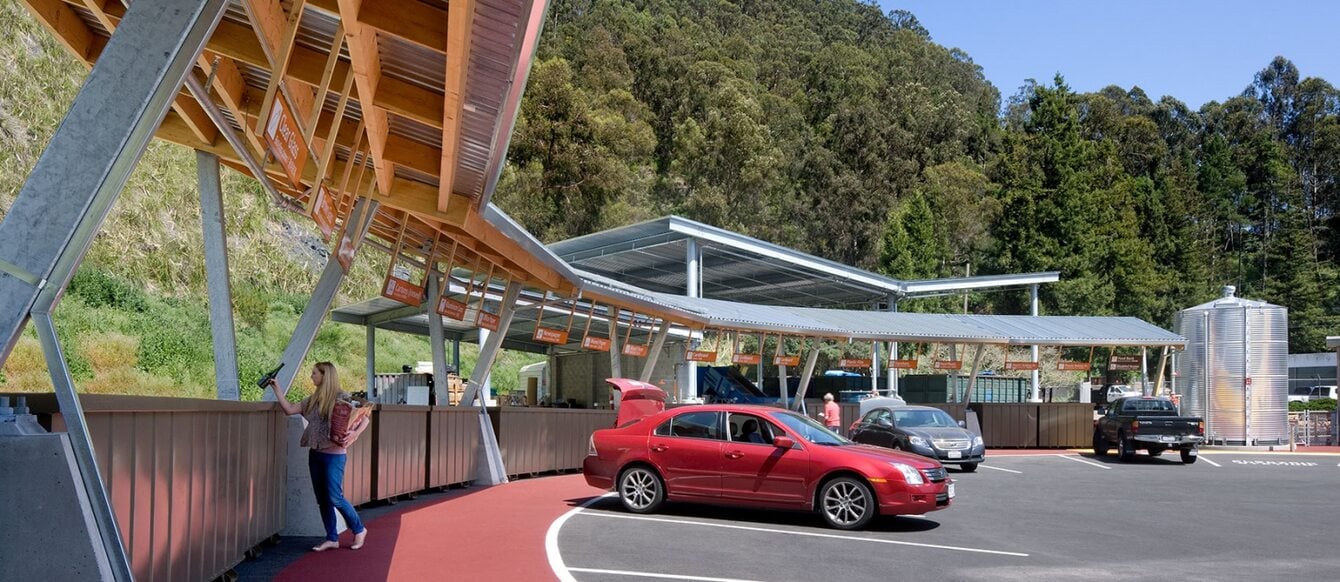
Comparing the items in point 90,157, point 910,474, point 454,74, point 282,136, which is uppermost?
point 454,74

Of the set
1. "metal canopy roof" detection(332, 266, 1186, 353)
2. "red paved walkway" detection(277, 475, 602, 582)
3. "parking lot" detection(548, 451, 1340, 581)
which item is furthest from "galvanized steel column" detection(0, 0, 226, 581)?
"metal canopy roof" detection(332, 266, 1186, 353)

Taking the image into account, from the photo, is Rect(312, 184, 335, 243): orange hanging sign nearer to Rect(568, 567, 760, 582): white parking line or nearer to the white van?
Rect(568, 567, 760, 582): white parking line

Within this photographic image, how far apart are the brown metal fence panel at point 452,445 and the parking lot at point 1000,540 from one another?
95.6 inches

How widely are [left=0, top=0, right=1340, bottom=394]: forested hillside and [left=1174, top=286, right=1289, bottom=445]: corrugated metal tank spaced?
2868 centimetres


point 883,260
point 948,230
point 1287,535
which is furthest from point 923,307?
point 1287,535

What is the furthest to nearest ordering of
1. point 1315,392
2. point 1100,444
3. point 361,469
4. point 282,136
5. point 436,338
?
point 1315,392 < point 1100,444 < point 436,338 < point 361,469 < point 282,136

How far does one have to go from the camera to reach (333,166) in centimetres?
1564

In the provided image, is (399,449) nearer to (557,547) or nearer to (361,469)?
(361,469)

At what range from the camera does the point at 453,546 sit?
11633mm

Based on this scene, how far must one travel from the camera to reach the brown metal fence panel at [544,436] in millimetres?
21047

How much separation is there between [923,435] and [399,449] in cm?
1298

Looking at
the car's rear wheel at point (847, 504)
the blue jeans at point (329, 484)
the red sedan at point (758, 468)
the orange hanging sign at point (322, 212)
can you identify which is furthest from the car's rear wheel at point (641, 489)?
the blue jeans at point (329, 484)

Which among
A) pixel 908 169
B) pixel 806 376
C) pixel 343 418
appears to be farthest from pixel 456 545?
pixel 908 169

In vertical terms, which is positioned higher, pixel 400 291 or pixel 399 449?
pixel 400 291
